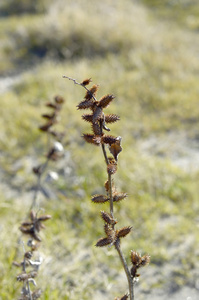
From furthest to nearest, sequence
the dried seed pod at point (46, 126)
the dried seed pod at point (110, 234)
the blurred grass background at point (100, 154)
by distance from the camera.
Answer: the blurred grass background at point (100, 154) → the dried seed pod at point (46, 126) → the dried seed pod at point (110, 234)

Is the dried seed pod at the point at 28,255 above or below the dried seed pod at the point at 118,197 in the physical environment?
above

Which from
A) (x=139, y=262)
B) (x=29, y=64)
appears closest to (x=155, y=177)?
(x=139, y=262)

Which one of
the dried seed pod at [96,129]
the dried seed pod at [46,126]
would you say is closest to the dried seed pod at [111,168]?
the dried seed pod at [96,129]

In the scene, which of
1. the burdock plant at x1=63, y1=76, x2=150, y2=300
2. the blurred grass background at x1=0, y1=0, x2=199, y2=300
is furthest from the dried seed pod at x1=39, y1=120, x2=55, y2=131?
the burdock plant at x1=63, y1=76, x2=150, y2=300

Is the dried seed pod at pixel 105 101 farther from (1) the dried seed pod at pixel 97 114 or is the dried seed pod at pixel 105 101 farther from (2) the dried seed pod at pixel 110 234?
(2) the dried seed pod at pixel 110 234

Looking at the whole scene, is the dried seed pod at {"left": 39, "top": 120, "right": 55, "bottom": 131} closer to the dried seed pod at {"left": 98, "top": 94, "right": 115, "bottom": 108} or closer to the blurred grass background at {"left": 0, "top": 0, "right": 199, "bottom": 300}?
the blurred grass background at {"left": 0, "top": 0, "right": 199, "bottom": 300}

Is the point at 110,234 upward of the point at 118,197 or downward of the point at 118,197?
downward

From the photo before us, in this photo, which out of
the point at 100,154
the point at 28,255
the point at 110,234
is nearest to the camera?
the point at 110,234

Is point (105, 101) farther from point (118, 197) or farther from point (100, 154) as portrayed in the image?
point (100, 154)

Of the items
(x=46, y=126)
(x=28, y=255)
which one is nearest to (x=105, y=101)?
(x=28, y=255)

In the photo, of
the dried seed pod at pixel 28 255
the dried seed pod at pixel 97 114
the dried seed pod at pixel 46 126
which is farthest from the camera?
the dried seed pod at pixel 46 126

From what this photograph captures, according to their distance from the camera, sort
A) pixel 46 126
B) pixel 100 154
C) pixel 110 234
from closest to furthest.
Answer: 1. pixel 110 234
2. pixel 46 126
3. pixel 100 154
